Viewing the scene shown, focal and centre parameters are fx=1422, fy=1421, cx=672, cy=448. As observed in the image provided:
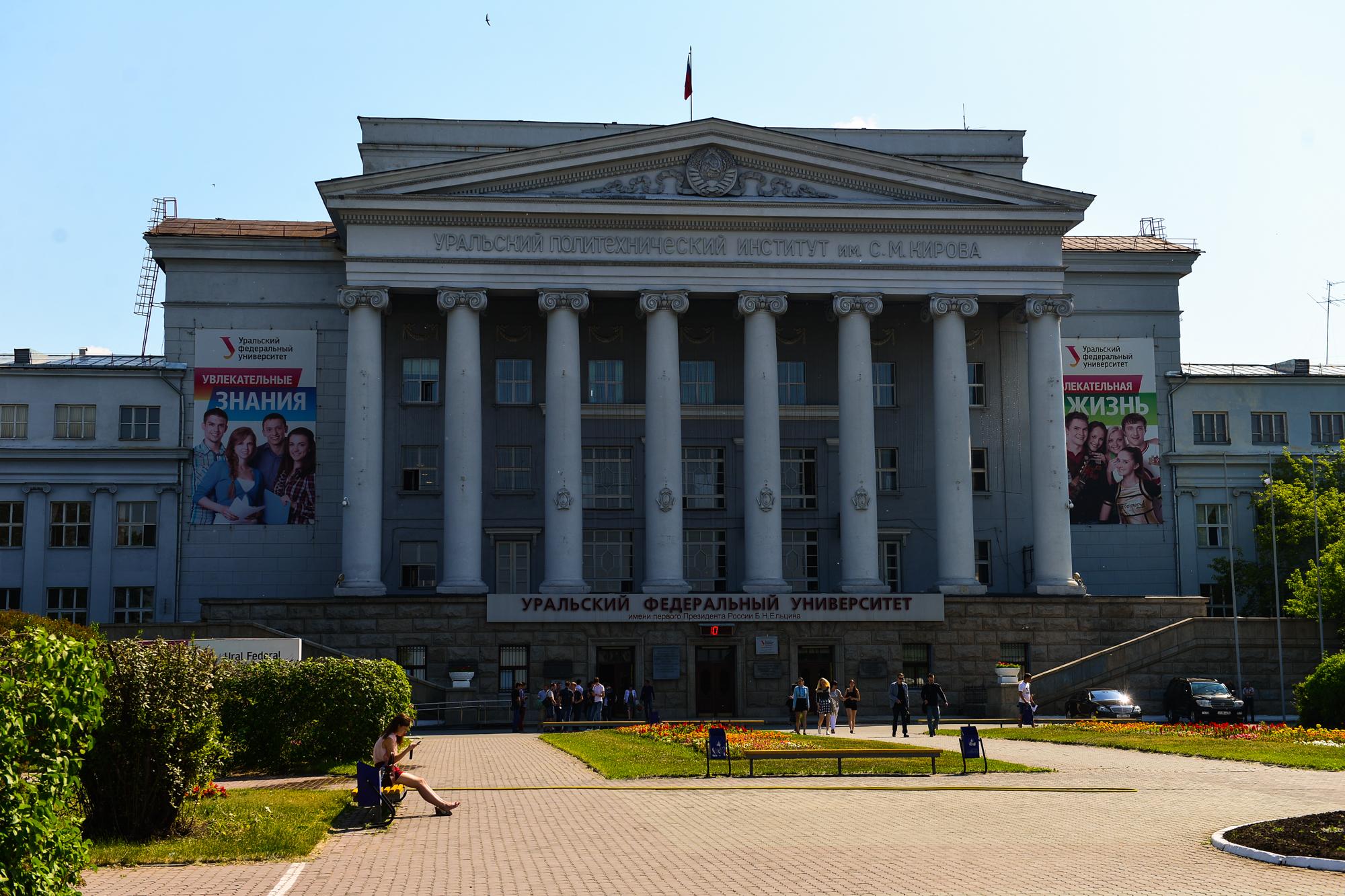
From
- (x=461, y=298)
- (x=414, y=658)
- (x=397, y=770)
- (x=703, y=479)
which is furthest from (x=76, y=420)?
(x=397, y=770)

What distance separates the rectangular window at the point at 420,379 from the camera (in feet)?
197

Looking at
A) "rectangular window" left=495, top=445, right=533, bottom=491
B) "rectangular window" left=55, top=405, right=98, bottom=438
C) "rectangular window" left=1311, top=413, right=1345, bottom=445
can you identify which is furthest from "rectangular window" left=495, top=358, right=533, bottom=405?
"rectangular window" left=1311, top=413, right=1345, bottom=445

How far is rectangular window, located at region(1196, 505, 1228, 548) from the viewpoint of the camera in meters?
65.2

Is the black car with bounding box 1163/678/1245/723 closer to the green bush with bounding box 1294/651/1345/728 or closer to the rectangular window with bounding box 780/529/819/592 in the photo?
the green bush with bounding box 1294/651/1345/728

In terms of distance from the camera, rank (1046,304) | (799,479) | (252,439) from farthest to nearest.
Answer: (799,479) → (252,439) → (1046,304)

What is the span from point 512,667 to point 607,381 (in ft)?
44.4

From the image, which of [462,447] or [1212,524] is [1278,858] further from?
[1212,524]

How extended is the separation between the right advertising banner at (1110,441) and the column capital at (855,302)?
33.5 feet

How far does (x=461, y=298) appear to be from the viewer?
56.3 meters

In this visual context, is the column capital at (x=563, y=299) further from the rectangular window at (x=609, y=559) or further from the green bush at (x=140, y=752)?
the green bush at (x=140, y=752)

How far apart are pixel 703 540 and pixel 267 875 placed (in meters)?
44.5

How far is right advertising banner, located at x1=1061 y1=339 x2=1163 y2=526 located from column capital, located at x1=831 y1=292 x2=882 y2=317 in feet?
33.5

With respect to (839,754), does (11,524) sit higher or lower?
higher

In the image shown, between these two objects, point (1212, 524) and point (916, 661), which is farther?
point (1212, 524)
